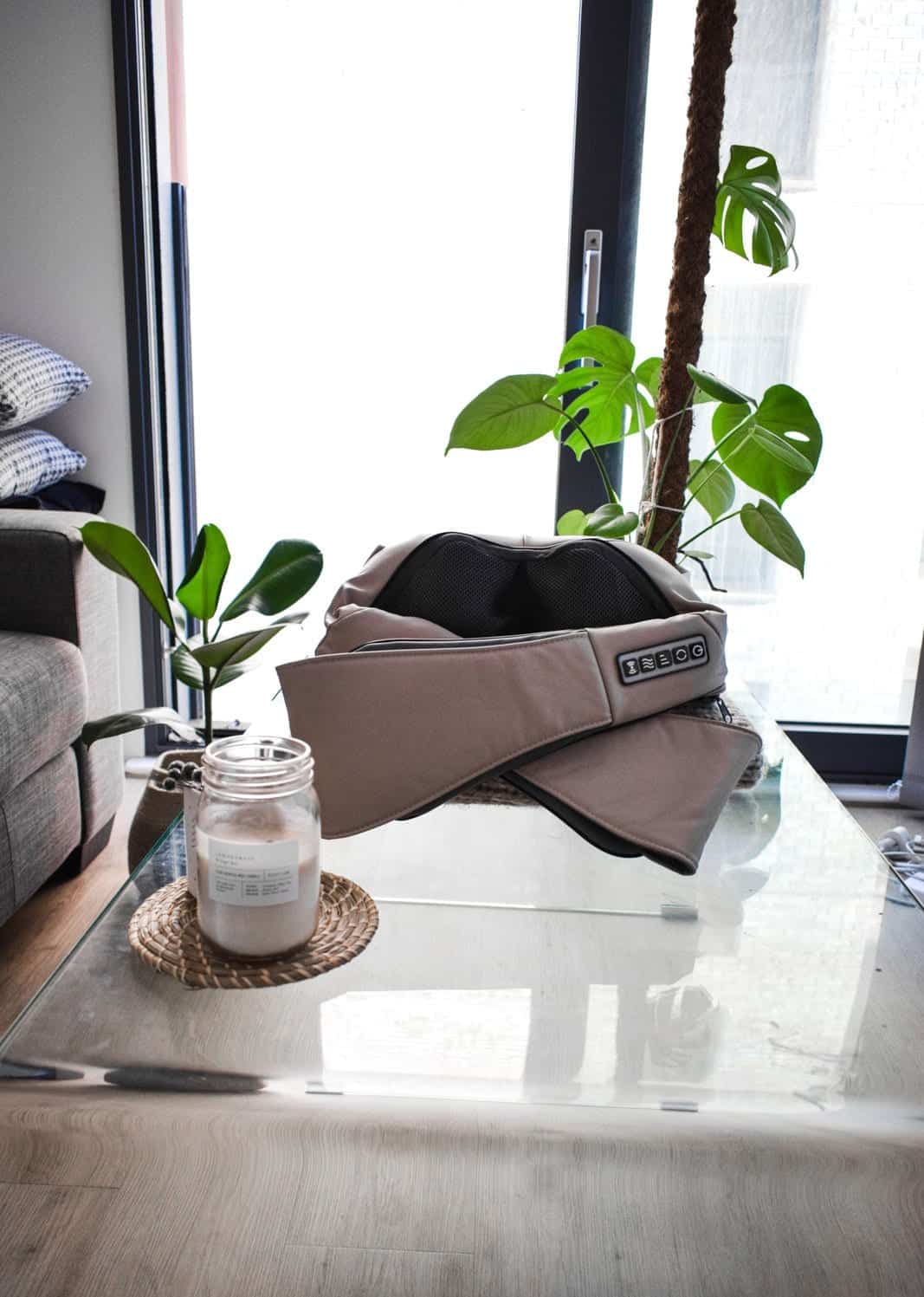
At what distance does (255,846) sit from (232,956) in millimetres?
99

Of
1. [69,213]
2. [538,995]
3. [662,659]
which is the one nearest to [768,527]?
[662,659]

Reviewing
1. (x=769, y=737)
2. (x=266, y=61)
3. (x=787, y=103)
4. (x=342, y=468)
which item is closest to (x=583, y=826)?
(x=769, y=737)

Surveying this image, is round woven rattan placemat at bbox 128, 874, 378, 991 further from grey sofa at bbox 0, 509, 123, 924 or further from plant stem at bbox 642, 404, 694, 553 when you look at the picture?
plant stem at bbox 642, 404, 694, 553

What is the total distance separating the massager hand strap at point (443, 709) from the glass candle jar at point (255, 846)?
214mm

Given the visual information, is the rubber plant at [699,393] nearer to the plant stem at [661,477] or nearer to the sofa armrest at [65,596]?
the plant stem at [661,477]

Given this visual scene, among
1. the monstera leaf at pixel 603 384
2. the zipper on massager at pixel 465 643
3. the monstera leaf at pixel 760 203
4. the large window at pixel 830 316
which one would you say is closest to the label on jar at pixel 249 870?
the zipper on massager at pixel 465 643

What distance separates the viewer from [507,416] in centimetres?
156

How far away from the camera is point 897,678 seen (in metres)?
2.08

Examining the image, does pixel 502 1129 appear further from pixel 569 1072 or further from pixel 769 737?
pixel 769 737

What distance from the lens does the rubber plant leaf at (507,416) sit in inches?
60.4

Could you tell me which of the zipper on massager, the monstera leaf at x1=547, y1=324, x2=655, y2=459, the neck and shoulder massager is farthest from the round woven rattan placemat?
the monstera leaf at x1=547, y1=324, x2=655, y2=459

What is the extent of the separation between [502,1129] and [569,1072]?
56 millimetres

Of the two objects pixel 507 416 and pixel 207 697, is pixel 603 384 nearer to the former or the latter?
pixel 507 416

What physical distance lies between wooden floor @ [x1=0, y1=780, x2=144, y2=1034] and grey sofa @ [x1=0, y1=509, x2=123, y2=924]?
0.04 m
